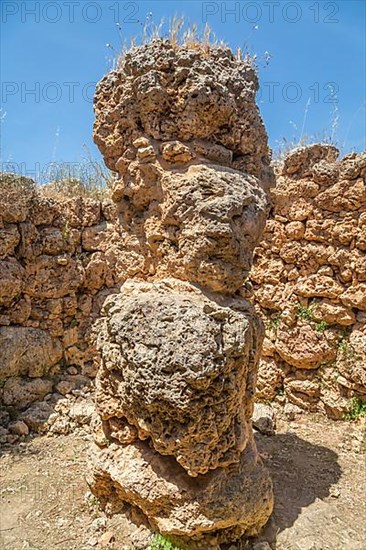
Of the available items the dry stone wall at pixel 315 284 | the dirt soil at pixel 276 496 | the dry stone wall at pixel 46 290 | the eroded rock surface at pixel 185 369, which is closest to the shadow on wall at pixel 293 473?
the dirt soil at pixel 276 496

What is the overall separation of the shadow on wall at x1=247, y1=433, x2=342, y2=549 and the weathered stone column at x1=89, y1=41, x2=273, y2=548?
35cm

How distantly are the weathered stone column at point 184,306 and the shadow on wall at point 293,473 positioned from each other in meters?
0.35

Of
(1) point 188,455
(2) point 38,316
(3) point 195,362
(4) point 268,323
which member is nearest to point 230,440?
(1) point 188,455

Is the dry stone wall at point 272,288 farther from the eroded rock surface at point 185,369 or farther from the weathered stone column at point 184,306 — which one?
the eroded rock surface at point 185,369

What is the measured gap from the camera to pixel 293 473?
172 inches

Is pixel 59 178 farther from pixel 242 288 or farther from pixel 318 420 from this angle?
pixel 318 420

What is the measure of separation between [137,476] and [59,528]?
90 cm

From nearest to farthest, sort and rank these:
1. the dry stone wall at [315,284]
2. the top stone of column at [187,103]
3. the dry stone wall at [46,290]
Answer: the top stone of column at [187,103], the dry stone wall at [315,284], the dry stone wall at [46,290]

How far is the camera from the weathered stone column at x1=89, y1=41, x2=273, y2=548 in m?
3.05

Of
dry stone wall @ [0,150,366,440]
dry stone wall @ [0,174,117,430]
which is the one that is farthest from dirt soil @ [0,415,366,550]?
dry stone wall @ [0,174,117,430]

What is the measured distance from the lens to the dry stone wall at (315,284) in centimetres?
564

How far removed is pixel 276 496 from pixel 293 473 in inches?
21.0

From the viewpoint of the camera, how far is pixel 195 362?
2924mm

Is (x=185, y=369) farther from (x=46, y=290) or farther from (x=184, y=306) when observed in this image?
(x=46, y=290)
